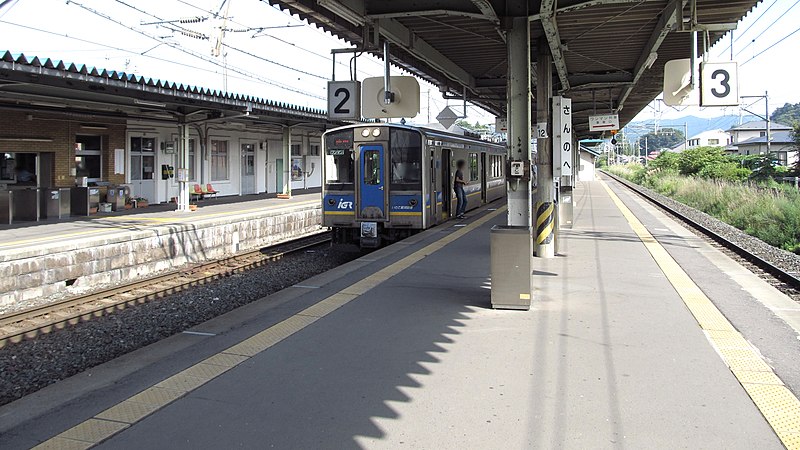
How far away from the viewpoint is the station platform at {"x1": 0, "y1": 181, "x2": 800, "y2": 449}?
3721mm

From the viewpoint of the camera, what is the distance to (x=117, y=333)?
8031 millimetres

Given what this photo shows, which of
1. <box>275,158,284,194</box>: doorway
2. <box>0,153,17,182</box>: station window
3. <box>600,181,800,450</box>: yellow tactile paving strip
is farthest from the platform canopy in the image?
<box>275,158,284,194</box>: doorway

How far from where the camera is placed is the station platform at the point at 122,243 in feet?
33.0

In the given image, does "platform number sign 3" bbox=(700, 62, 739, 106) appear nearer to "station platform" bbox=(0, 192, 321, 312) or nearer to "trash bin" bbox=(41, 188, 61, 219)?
"station platform" bbox=(0, 192, 321, 312)

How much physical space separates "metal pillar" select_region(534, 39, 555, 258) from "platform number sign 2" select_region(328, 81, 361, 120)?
3.34m

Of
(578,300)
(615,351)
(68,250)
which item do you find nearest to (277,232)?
(68,250)

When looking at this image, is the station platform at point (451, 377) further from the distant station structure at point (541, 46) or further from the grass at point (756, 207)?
the grass at point (756, 207)

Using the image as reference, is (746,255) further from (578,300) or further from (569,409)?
(569,409)

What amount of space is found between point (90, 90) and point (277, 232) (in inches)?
236

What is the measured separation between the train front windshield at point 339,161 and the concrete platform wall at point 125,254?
3.40 metres

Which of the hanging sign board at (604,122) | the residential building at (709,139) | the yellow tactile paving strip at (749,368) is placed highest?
the residential building at (709,139)

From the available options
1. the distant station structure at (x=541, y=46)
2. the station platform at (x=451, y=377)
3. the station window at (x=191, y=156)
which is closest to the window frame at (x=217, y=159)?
the station window at (x=191, y=156)

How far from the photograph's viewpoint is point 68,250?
10.7m

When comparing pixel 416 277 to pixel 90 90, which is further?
pixel 90 90
